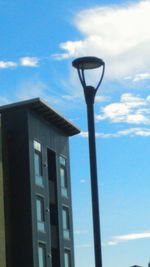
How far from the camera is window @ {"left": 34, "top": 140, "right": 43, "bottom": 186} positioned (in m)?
48.2

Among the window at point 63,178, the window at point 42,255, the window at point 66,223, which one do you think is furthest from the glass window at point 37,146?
the window at point 42,255

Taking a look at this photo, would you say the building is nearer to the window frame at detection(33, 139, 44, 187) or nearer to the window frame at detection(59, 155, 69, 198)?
the window frame at detection(33, 139, 44, 187)

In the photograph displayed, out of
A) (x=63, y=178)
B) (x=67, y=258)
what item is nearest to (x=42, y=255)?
(x=67, y=258)

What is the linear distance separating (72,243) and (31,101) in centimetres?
1131

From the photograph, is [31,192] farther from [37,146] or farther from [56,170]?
[56,170]

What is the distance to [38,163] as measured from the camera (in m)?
48.9

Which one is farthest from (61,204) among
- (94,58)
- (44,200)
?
(94,58)

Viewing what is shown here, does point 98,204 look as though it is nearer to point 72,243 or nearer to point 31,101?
point 31,101

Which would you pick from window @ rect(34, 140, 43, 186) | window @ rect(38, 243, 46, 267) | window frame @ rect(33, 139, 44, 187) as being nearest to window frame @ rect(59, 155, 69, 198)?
window frame @ rect(33, 139, 44, 187)

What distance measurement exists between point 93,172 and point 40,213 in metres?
33.7

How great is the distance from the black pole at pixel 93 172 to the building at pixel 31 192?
2895cm

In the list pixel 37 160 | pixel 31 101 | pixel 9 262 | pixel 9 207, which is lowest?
pixel 9 262

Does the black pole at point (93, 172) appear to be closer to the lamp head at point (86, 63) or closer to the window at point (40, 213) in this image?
the lamp head at point (86, 63)

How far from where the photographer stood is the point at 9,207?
152 feet
